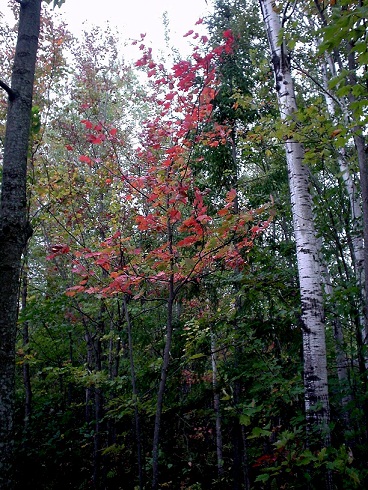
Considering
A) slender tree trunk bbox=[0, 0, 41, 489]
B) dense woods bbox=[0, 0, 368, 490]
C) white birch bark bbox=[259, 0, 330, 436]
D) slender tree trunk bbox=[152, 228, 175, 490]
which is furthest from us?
white birch bark bbox=[259, 0, 330, 436]

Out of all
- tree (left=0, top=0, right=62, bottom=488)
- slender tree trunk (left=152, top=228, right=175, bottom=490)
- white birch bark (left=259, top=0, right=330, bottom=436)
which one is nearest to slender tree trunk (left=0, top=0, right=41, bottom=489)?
tree (left=0, top=0, right=62, bottom=488)

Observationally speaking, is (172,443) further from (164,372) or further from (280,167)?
(280,167)

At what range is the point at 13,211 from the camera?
238 centimetres

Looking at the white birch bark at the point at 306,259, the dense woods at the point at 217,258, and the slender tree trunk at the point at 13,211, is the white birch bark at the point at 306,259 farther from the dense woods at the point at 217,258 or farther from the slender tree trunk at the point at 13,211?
the slender tree trunk at the point at 13,211

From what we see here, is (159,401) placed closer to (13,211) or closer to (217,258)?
(217,258)

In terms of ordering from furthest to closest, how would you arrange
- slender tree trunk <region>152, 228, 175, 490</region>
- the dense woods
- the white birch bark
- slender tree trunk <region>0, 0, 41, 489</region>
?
the white birch bark < slender tree trunk <region>152, 228, 175, 490</region> < the dense woods < slender tree trunk <region>0, 0, 41, 489</region>

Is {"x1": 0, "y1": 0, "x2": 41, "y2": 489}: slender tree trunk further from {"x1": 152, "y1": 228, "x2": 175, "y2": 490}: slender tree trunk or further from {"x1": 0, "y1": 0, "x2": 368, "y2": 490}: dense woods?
{"x1": 152, "y1": 228, "x2": 175, "y2": 490}: slender tree trunk

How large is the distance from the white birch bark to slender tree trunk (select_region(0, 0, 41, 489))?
230cm

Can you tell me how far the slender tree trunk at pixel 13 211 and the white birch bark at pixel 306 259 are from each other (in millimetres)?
2301

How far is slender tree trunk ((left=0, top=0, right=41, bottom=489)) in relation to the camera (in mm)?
2111

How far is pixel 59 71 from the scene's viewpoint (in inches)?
326

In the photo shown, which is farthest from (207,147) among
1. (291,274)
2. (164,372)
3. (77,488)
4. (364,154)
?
(77,488)

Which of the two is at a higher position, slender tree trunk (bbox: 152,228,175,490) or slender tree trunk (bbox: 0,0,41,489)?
slender tree trunk (bbox: 0,0,41,489)

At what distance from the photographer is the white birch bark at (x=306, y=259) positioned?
3.50 m
